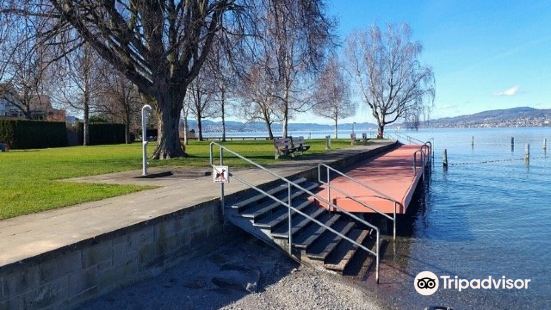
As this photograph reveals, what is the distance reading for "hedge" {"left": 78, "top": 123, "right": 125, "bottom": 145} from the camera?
43.9m

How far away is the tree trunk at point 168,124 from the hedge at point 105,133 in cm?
2699

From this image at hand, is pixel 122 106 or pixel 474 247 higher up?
pixel 122 106

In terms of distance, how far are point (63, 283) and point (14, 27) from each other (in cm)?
1140

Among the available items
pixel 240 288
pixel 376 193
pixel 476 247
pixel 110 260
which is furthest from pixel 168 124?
pixel 110 260

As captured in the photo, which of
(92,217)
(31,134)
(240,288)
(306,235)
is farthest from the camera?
(31,134)

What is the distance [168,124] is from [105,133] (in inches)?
1156

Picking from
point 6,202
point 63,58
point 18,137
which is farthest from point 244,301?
point 18,137

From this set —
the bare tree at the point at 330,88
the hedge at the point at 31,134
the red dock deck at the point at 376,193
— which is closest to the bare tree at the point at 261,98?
the bare tree at the point at 330,88

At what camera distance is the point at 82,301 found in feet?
17.7

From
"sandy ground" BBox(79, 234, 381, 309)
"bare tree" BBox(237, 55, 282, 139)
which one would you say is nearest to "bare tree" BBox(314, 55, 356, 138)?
"bare tree" BBox(237, 55, 282, 139)

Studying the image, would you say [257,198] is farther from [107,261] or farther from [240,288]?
[107,261]

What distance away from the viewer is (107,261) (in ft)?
19.0

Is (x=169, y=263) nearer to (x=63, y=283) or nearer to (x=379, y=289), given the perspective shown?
(x=63, y=283)

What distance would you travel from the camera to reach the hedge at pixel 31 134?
112 feet
